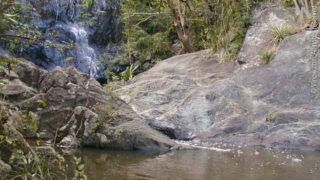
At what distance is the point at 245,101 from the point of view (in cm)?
1177

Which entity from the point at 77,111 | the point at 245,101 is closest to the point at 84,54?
the point at 245,101

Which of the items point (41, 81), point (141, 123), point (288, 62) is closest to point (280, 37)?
point (288, 62)

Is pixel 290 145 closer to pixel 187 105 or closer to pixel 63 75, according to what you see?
pixel 187 105

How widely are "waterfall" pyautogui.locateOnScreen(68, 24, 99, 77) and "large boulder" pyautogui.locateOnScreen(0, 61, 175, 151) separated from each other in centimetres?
758

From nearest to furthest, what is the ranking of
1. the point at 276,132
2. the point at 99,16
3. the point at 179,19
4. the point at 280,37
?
the point at 276,132 → the point at 280,37 → the point at 179,19 → the point at 99,16

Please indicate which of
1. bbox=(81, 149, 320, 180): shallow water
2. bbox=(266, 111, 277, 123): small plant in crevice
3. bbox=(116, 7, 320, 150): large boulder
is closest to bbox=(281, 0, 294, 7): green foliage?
bbox=(116, 7, 320, 150): large boulder

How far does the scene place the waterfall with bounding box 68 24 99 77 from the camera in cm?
1711

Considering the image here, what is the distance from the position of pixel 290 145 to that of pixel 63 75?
4.41 metres

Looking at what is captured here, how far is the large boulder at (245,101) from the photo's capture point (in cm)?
1058

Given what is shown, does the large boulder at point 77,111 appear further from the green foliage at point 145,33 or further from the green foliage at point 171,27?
the green foliage at point 145,33

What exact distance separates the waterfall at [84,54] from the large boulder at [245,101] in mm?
3745

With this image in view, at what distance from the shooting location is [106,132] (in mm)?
8867

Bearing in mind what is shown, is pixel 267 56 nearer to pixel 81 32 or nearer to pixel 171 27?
pixel 171 27

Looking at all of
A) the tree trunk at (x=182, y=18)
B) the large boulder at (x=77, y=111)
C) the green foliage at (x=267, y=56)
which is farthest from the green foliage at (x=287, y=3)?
the large boulder at (x=77, y=111)
